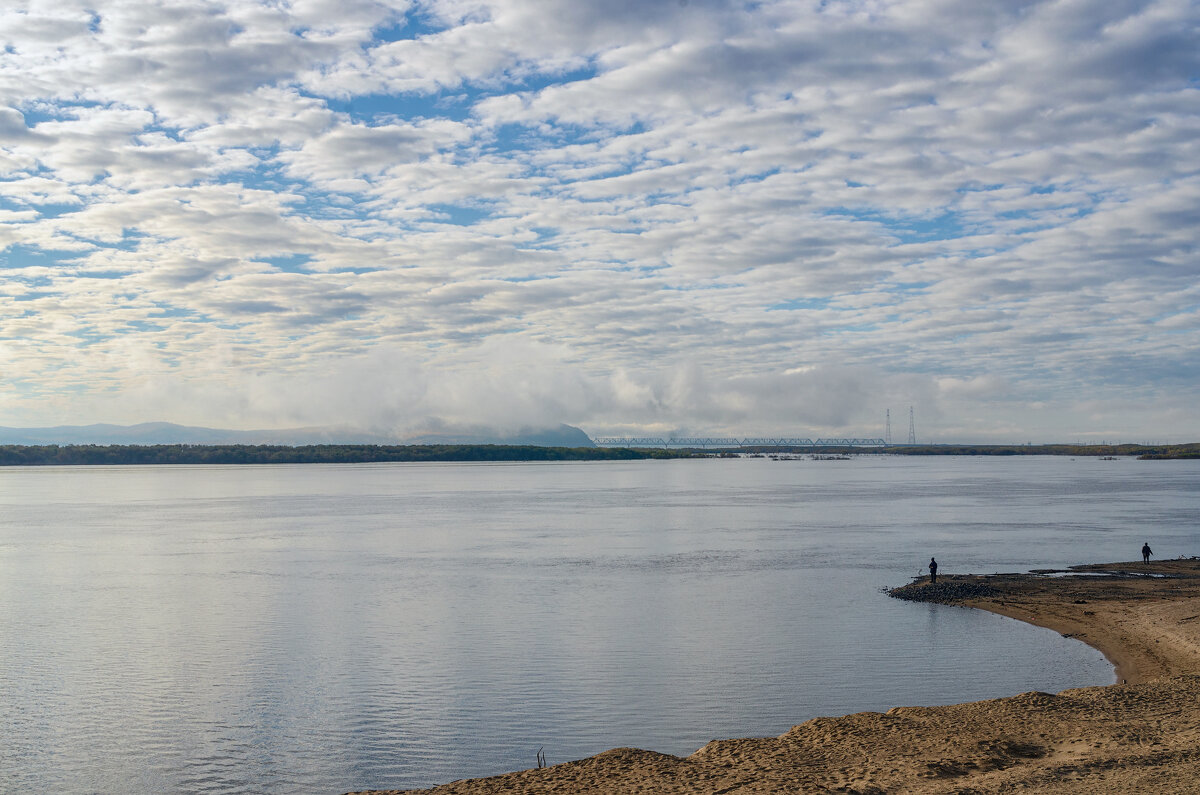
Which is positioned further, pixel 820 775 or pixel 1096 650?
pixel 1096 650

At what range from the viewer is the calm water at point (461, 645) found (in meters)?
19.0

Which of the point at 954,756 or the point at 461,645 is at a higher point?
the point at 954,756

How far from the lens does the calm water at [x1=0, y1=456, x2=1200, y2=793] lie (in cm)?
1905

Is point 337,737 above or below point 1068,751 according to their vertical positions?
below

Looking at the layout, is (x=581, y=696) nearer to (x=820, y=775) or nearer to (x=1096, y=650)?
(x=820, y=775)

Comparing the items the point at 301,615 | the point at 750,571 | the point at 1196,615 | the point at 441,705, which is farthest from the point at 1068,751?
the point at 750,571

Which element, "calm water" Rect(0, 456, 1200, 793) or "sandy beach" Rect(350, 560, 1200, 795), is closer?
"sandy beach" Rect(350, 560, 1200, 795)

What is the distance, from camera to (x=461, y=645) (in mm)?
28531

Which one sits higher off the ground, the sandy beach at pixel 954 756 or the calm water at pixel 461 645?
the sandy beach at pixel 954 756

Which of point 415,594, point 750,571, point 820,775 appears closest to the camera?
point 820,775

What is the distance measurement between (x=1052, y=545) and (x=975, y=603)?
77.8 ft

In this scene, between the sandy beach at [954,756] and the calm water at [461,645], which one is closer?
the sandy beach at [954,756]

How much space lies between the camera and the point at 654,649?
2777 centimetres

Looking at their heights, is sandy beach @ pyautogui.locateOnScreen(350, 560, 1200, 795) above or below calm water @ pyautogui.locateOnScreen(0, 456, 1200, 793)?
above
